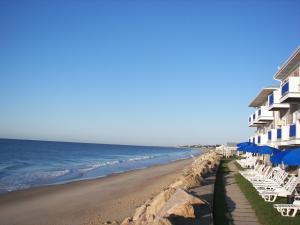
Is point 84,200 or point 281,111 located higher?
point 281,111

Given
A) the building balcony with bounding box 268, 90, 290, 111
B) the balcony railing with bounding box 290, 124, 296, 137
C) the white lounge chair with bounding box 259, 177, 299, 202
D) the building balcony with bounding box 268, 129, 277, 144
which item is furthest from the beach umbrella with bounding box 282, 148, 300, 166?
the building balcony with bounding box 268, 90, 290, 111

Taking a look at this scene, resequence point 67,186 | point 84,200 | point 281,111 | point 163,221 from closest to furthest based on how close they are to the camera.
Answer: point 163,221
point 84,200
point 67,186
point 281,111

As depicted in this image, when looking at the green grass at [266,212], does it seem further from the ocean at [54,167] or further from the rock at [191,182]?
the ocean at [54,167]

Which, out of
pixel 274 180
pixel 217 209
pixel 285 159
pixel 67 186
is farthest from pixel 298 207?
pixel 67 186

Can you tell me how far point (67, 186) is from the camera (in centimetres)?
2358

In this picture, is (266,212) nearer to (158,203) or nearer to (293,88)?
(158,203)

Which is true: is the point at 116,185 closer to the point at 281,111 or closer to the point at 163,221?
→ the point at 281,111

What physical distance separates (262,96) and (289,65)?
41.4ft

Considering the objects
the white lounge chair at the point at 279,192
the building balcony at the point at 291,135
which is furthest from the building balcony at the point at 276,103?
the white lounge chair at the point at 279,192

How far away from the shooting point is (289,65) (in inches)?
888

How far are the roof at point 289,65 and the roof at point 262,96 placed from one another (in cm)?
445

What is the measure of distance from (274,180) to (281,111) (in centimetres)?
1207

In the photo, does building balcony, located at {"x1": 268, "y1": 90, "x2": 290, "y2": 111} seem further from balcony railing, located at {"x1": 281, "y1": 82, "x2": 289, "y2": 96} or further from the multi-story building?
balcony railing, located at {"x1": 281, "y1": 82, "x2": 289, "y2": 96}

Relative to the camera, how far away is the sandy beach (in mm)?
13977
